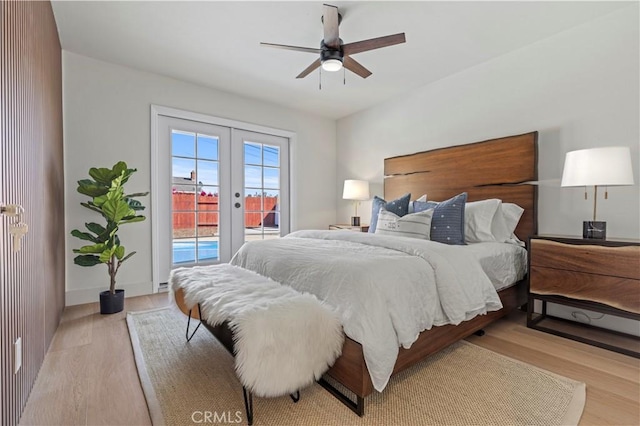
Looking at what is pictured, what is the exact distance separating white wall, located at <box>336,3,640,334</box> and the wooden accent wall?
3.57 m

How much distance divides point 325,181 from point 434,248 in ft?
10.5

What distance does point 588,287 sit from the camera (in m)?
2.09

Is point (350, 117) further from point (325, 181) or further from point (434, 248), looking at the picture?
point (434, 248)

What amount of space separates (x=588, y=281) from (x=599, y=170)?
77 centimetres

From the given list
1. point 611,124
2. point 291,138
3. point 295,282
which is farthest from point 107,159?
point 611,124

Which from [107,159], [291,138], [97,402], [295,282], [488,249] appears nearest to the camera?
[97,402]

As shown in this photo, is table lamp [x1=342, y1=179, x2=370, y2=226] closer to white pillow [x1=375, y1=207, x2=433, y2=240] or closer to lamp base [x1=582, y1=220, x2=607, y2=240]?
white pillow [x1=375, y1=207, x2=433, y2=240]

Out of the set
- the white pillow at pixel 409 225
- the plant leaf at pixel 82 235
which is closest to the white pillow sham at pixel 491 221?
the white pillow at pixel 409 225

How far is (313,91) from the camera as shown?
3869 mm

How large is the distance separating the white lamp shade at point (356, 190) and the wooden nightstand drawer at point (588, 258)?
2185 mm

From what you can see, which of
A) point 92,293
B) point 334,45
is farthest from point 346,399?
point 92,293

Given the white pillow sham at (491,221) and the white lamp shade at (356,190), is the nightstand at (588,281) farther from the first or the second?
the white lamp shade at (356,190)

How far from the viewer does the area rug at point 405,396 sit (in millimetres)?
1396

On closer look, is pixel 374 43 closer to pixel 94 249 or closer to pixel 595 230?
pixel 595 230
